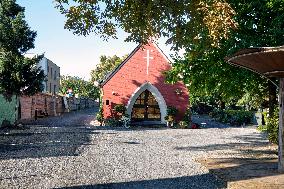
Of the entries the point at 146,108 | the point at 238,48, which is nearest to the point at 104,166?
the point at 238,48

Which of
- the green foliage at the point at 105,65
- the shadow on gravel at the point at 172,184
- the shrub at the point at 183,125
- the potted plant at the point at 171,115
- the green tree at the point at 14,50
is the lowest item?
the shadow on gravel at the point at 172,184

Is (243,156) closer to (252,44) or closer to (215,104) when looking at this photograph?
(252,44)

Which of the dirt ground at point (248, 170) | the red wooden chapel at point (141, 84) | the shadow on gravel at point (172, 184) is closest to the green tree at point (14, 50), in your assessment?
the red wooden chapel at point (141, 84)

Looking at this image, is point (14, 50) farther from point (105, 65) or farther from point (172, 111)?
point (105, 65)

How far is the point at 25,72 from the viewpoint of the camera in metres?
29.2

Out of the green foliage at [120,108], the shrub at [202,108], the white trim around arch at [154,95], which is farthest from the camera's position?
the shrub at [202,108]

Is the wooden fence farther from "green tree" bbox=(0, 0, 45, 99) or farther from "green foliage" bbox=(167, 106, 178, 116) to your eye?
"green foliage" bbox=(167, 106, 178, 116)

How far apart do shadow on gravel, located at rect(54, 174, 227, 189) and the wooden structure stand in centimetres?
211

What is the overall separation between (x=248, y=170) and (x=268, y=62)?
124 inches

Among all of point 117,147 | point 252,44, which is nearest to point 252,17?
point 252,44

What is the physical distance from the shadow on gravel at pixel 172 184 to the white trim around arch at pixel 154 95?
2216 cm

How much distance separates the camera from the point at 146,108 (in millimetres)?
33500

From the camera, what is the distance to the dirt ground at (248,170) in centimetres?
855

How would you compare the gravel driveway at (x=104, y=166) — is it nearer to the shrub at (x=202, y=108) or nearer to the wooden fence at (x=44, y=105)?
the wooden fence at (x=44, y=105)
